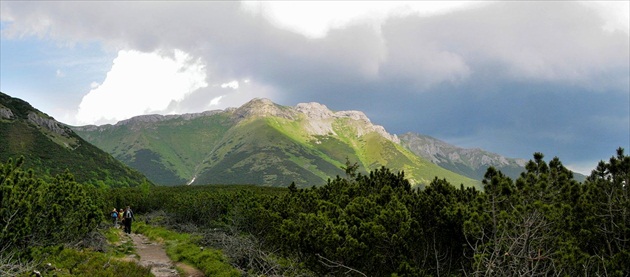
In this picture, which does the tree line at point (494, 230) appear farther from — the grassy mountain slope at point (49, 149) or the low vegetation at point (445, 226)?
the grassy mountain slope at point (49, 149)

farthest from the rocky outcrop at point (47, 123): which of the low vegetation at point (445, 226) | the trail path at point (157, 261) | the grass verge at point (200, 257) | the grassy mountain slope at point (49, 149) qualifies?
the low vegetation at point (445, 226)

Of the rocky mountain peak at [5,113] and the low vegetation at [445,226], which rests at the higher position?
the rocky mountain peak at [5,113]

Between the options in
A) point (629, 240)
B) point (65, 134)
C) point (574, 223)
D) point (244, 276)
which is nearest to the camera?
point (629, 240)

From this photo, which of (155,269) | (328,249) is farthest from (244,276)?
(328,249)

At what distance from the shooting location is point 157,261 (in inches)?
870

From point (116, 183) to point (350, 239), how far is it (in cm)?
13088

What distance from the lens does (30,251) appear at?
12.7m

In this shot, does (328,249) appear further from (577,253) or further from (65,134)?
(65,134)

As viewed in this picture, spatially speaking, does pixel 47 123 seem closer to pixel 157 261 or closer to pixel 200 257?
pixel 157 261

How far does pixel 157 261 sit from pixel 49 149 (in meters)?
122

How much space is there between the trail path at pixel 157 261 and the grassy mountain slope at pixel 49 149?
85.4 m

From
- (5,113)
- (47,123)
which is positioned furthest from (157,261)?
(47,123)

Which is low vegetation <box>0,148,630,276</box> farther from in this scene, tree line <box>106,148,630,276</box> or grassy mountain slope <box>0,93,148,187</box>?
grassy mountain slope <box>0,93,148,187</box>

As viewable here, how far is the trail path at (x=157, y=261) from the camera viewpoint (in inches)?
759
